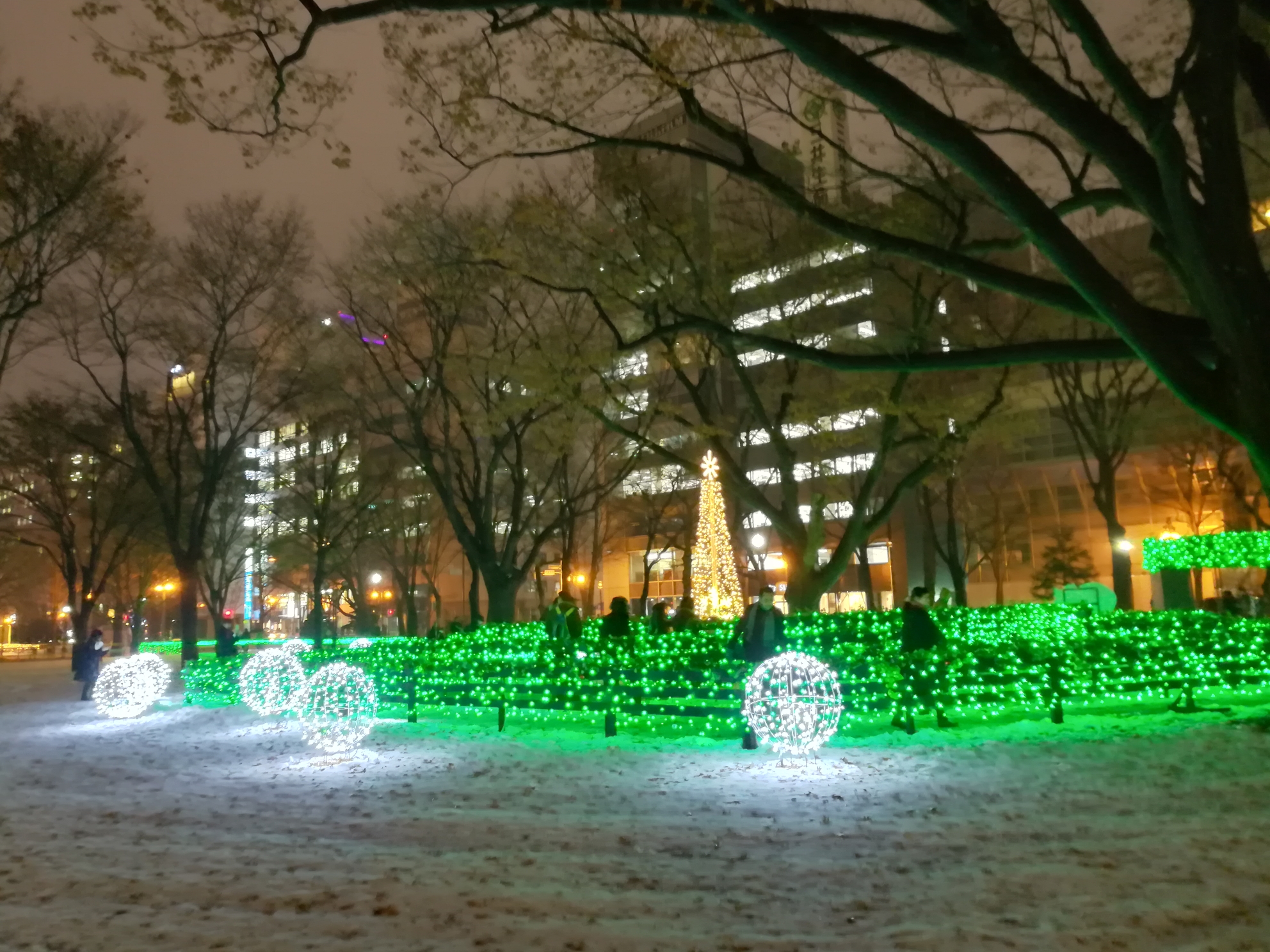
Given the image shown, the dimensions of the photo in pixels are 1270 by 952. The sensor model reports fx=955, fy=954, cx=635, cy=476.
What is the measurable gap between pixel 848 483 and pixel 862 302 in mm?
11711

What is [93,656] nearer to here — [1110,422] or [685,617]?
[685,617]

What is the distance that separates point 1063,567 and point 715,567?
939 inches

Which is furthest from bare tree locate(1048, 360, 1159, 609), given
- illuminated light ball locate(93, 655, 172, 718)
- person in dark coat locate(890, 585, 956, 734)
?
illuminated light ball locate(93, 655, 172, 718)

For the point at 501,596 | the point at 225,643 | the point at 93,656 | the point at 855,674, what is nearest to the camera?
the point at 855,674

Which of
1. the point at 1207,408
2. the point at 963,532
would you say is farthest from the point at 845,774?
the point at 963,532

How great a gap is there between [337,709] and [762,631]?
15.2 feet

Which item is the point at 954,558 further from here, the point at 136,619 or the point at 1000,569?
the point at 136,619

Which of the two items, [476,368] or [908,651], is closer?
[908,651]

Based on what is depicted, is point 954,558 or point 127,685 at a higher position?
point 954,558

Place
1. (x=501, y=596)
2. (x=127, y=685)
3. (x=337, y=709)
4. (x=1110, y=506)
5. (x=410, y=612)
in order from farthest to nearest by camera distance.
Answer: (x=410, y=612)
(x=1110, y=506)
(x=501, y=596)
(x=127, y=685)
(x=337, y=709)

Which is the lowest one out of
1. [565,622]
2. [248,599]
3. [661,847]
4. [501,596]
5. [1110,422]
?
[661,847]

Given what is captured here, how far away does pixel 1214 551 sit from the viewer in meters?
22.1

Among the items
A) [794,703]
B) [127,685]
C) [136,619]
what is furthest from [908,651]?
[136,619]

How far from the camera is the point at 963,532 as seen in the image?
40.0m
